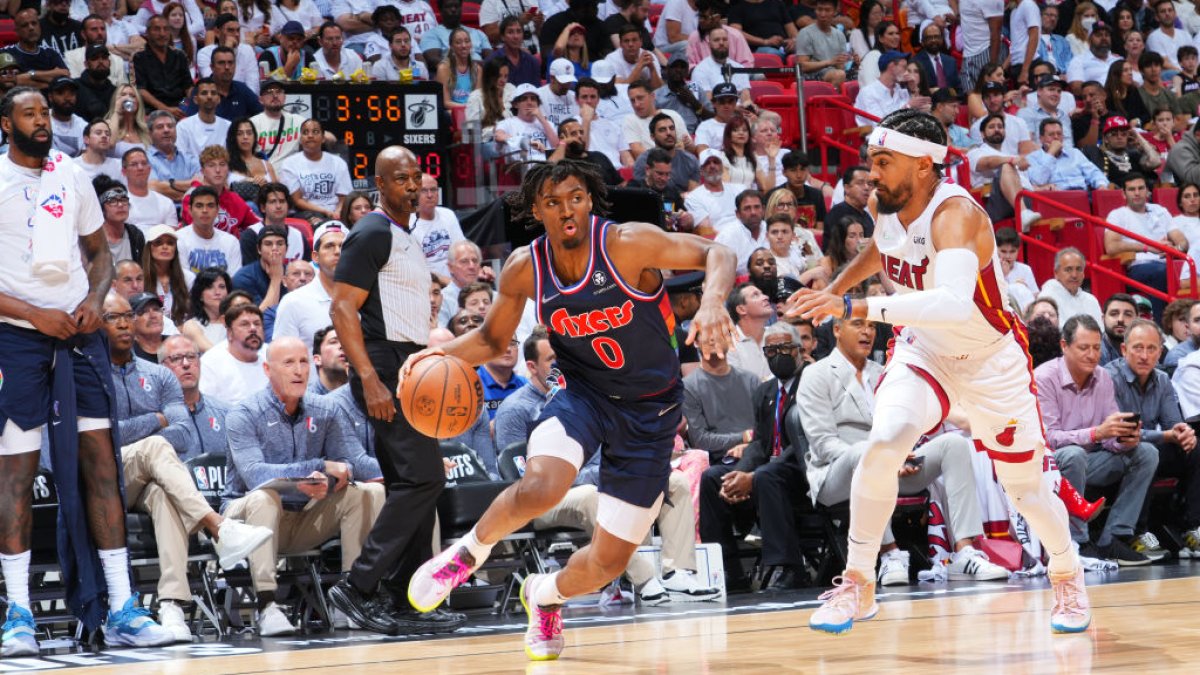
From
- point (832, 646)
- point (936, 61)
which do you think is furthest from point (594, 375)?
point (936, 61)

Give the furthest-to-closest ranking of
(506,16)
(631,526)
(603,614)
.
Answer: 1. (506,16)
2. (603,614)
3. (631,526)

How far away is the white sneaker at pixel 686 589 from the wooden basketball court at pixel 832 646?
0.80 m

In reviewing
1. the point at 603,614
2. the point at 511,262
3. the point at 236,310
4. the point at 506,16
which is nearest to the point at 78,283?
the point at 236,310

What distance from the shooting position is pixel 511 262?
18.4 feet

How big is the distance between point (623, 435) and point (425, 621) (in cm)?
197

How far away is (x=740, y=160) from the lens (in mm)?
13742

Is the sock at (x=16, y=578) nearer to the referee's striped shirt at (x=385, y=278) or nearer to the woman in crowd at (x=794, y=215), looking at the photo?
the referee's striped shirt at (x=385, y=278)

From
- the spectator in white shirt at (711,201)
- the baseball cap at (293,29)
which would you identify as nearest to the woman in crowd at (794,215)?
the spectator in white shirt at (711,201)

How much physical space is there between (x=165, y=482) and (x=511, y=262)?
8.26 ft

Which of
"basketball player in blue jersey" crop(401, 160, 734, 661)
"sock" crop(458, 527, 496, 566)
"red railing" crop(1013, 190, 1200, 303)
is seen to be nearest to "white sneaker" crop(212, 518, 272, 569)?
"basketball player in blue jersey" crop(401, 160, 734, 661)

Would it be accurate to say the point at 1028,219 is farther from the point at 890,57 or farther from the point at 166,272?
the point at 166,272

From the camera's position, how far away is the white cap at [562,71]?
14.2m

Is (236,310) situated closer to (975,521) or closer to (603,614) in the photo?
(603,614)

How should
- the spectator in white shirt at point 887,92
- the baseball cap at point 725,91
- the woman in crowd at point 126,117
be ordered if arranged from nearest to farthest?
the woman in crowd at point 126,117
the baseball cap at point 725,91
the spectator in white shirt at point 887,92
